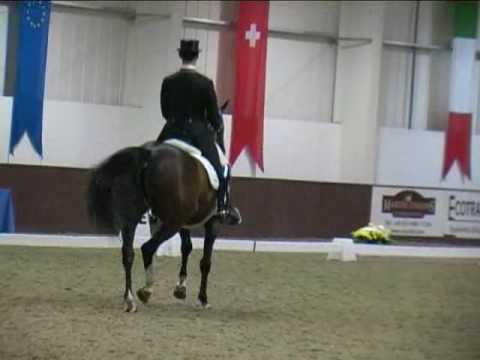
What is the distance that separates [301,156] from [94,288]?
10.6 meters

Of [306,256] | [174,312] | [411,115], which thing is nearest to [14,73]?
[306,256]

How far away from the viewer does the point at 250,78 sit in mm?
16547

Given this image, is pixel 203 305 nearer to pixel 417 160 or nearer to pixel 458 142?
pixel 417 160

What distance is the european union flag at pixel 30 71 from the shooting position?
579 inches

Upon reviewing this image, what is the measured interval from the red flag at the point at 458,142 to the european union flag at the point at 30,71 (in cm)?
812

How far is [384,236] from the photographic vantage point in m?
11.9

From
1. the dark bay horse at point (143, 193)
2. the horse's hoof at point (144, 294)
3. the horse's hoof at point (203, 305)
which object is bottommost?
the horse's hoof at point (203, 305)

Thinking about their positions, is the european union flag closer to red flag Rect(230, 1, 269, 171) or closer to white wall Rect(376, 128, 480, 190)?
red flag Rect(230, 1, 269, 171)

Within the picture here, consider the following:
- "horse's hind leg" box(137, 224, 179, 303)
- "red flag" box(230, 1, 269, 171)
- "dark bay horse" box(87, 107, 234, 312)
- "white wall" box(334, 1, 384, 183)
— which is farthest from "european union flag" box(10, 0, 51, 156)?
"horse's hind leg" box(137, 224, 179, 303)

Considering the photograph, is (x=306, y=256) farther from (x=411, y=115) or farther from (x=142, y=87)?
(x=411, y=115)

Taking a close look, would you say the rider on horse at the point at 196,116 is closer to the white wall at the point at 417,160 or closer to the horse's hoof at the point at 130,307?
the horse's hoof at the point at 130,307

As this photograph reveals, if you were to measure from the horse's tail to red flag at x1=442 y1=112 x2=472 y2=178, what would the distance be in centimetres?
1295

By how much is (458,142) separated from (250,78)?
460 cm

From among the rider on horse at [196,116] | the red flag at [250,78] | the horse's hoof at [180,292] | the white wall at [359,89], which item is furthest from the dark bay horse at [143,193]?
the white wall at [359,89]
